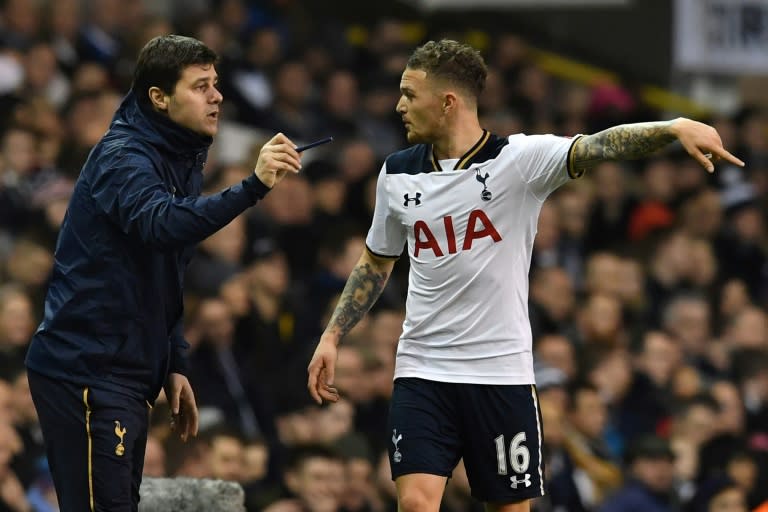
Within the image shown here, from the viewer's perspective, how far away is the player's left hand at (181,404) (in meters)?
6.45

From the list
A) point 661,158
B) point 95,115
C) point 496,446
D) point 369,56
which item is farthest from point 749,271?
point 496,446

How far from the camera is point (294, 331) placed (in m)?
10.9

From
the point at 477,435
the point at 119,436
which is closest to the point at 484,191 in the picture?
the point at 477,435

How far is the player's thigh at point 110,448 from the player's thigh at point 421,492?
1.08 m

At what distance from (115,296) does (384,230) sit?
4.14ft

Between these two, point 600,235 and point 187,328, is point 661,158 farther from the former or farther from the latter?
point 187,328

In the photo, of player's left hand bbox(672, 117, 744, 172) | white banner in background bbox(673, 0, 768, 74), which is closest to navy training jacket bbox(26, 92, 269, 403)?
player's left hand bbox(672, 117, 744, 172)

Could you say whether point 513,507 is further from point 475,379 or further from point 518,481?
point 475,379

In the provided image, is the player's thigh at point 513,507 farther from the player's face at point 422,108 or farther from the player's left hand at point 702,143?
the player's left hand at point 702,143

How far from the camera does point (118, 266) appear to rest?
19.4ft

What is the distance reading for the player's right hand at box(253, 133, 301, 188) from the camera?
5.65 metres

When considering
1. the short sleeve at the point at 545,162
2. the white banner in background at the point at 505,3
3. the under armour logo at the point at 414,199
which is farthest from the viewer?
the white banner in background at the point at 505,3

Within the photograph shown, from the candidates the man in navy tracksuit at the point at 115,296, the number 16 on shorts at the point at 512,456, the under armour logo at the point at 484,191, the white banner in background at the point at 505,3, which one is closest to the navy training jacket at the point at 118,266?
the man in navy tracksuit at the point at 115,296

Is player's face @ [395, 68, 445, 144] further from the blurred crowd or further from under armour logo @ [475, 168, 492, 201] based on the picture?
the blurred crowd
